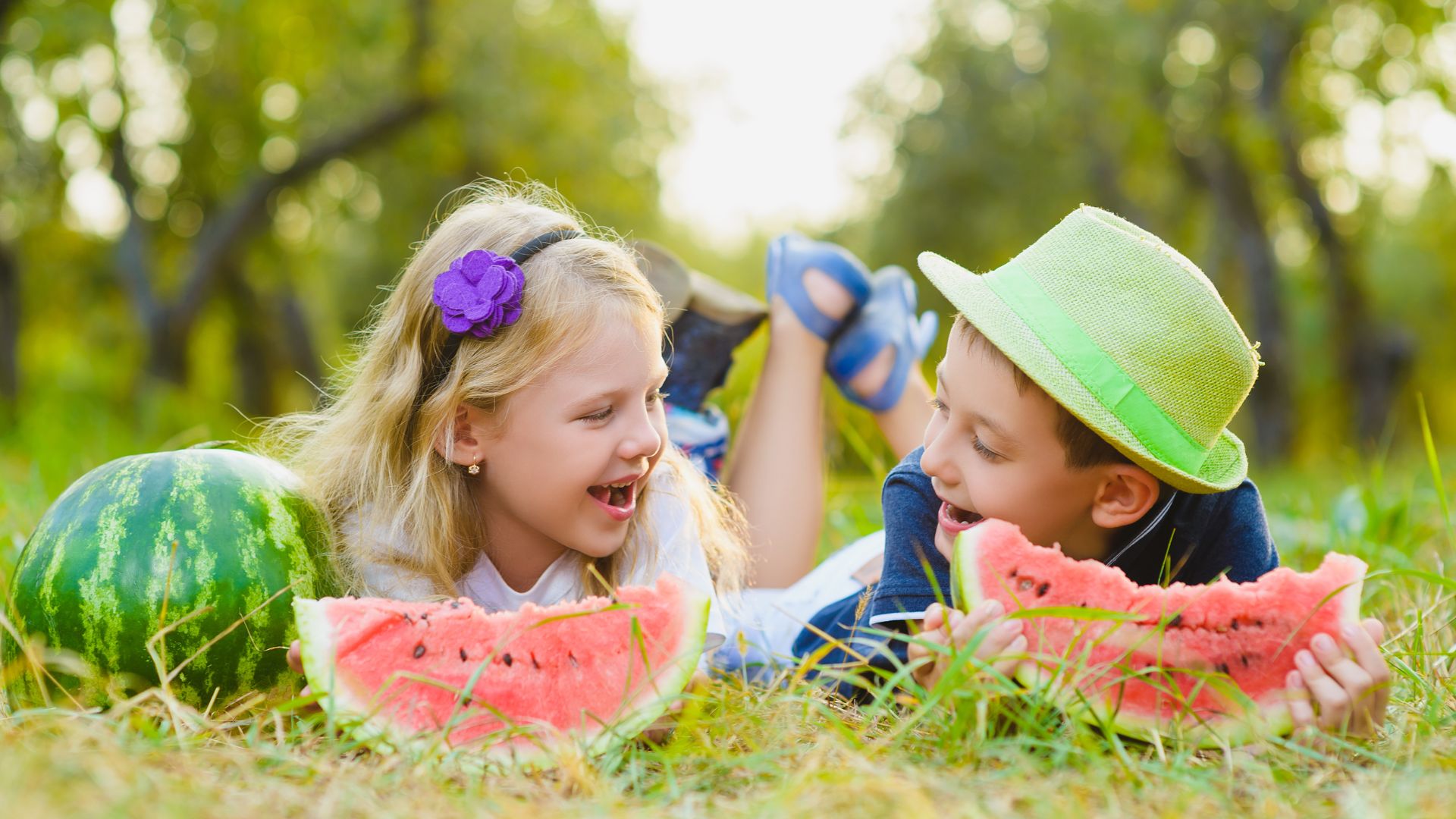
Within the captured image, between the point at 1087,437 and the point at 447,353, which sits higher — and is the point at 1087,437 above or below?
below

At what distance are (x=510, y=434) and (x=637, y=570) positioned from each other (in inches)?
21.0

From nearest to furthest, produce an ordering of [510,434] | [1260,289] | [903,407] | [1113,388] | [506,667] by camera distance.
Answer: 1. [506,667]
2. [1113,388]
3. [510,434]
4. [903,407]
5. [1260,289]

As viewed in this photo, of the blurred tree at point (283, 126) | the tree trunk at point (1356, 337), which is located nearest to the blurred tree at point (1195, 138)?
the tree trunk at point (1356, 337)

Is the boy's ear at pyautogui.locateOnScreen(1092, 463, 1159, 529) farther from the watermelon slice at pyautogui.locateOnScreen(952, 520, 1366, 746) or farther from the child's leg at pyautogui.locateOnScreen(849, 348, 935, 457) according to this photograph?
the child's leg at pyautogui.locateOnScreen(849, 348, 935, 457)

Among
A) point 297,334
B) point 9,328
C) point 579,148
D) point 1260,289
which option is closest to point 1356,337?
point 1260,289

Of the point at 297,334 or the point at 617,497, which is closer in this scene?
the point at 617,497

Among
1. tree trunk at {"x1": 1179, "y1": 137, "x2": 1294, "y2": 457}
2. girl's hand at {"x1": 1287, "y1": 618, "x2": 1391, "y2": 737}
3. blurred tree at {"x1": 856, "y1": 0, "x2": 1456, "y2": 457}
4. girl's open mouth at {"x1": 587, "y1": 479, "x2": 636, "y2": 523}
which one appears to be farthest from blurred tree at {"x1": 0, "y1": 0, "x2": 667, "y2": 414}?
girl's hand at {"x1": 1287, "y1": 618, "x2": 1391, "y2": 737}

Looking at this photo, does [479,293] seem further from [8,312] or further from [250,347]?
[250,347]

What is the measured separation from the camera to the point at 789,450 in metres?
4.45

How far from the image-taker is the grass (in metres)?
1.93

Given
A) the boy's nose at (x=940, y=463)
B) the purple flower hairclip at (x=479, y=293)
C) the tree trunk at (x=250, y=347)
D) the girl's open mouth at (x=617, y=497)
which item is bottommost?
the tree trunk at (x=250, y=347)

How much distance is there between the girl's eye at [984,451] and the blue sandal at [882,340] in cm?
160

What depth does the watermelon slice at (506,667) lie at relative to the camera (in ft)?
7.77

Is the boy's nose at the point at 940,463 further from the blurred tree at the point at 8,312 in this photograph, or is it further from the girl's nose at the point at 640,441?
the blurred tree at the point at 8,312
